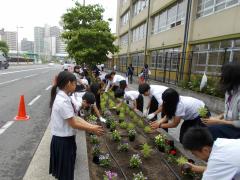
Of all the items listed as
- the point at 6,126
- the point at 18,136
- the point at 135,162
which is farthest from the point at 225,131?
the point at 6,126

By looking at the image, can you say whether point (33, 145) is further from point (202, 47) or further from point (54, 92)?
point (202, 47)

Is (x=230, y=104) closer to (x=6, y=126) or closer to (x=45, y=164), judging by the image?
(x=45, y=164)

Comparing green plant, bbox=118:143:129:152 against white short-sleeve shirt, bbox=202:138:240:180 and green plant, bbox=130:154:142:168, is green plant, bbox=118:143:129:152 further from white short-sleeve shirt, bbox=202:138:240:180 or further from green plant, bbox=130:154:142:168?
white short-sleeve shirt, bbox=202:138:240:180

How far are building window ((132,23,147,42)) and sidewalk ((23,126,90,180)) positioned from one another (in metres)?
24.8

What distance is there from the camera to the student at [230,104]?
3.12 m

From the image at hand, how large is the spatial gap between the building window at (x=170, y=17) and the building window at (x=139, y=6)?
12.7 feet

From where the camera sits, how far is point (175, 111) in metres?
4.20

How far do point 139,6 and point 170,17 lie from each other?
38.4 feet

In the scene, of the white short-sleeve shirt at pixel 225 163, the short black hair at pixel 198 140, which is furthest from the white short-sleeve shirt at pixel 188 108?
the white short-sleeve shirt at pixel 225 163

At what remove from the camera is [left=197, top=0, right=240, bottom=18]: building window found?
41.4 feet

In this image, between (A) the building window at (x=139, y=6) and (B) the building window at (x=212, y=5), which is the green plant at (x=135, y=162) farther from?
(A) the building window at (x=139, y=6)

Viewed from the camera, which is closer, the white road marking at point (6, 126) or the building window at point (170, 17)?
the white road marking at point (6, 126)

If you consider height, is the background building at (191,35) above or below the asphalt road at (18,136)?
above

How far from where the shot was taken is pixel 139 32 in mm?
31969
